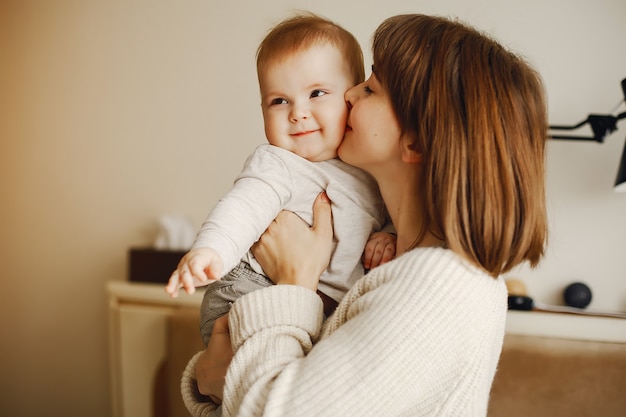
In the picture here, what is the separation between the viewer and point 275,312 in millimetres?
865

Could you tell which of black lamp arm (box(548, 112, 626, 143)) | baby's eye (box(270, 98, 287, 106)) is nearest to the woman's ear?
baby's eye (box(270, 98, 287, 106))

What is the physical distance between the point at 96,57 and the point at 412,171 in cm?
222

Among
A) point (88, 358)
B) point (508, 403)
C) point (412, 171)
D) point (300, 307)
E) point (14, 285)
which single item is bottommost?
point (88, 358)

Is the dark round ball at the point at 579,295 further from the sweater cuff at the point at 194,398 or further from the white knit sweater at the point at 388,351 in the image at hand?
the sweater cuff at the point at 194,398

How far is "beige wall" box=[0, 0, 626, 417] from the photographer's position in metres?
1.97

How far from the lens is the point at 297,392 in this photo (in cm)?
75

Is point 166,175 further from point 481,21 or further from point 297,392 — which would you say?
point 297,392

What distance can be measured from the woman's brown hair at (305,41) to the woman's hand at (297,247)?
0.26 meters

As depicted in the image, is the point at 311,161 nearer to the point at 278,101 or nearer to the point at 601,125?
the point at 278,101

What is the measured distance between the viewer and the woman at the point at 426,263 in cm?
75

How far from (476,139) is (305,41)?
39 cm

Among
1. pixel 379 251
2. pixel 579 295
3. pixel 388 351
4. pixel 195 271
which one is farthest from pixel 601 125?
pixel 195 271

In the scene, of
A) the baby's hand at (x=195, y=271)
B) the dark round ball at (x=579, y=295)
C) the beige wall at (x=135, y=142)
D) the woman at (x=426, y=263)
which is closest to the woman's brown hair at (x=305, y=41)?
the woman at (x=426, y=263)

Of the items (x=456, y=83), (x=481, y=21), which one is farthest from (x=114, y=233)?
(x=456, y=83)
